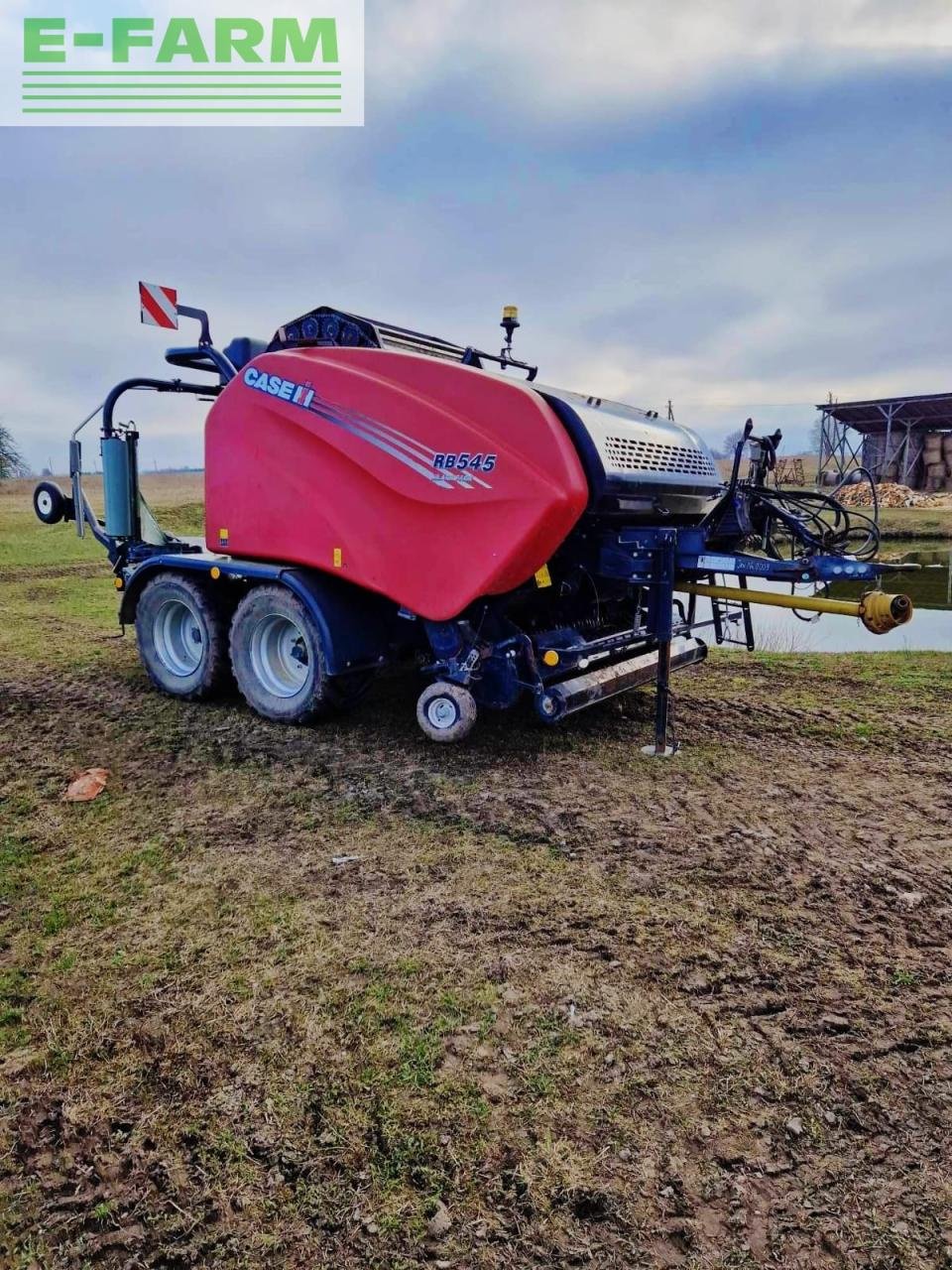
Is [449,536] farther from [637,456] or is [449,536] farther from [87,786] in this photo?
[87,786]

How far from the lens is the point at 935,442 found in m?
24.3

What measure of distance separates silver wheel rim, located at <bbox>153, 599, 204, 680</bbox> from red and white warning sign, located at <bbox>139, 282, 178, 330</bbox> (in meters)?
1.89

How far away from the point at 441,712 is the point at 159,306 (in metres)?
3.41

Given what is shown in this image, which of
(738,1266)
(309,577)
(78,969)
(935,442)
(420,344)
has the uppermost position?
(935,442)

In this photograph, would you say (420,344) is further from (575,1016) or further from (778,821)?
(575,1016)

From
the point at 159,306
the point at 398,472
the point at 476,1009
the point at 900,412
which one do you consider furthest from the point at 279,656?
the point at 900,412

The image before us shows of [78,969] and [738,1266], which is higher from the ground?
[78,969]

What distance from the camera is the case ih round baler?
4.10 m

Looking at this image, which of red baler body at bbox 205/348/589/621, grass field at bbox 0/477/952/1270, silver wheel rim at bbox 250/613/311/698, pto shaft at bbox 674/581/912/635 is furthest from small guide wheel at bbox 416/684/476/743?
pto shaft at bbox 674/581/912/635

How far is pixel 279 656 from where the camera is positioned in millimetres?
5250

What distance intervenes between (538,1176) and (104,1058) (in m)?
1.21

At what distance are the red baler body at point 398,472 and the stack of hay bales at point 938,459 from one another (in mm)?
24454

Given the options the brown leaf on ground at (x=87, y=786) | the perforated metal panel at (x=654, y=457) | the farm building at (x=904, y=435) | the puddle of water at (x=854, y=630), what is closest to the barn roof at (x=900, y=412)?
the farm building at (x=904, y=435)

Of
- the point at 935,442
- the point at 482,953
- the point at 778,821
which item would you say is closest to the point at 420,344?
the point at 778,821
